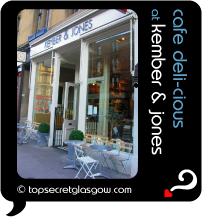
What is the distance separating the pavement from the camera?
13.0 feet

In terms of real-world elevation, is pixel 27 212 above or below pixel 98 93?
below

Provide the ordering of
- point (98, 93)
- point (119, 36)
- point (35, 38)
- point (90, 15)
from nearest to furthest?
point (119, 36) < point (90, 15) < point (98, 93) < point (35, 38)

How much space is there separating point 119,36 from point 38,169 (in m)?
4.25

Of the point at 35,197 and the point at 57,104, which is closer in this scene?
the point at 35,197

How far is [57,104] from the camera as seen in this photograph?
7359 mm

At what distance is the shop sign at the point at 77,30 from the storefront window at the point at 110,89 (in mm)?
493

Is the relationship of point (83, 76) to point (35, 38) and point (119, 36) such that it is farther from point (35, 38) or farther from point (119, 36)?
point (35, 38)

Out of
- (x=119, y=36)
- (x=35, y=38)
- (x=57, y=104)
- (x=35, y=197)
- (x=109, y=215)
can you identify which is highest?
(x=35, y=38)

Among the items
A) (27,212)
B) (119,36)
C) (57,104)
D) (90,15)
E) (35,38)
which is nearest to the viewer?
(27,212)

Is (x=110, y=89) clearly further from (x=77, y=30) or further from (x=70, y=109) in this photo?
(x=77, y=30)

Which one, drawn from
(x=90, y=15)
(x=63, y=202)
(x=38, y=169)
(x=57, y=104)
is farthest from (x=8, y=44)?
(x=57, y=104)

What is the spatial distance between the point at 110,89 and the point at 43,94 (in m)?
4.04

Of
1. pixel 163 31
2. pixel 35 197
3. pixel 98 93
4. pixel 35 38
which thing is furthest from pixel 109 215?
pixel 35 38

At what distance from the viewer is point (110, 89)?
5602 mm
